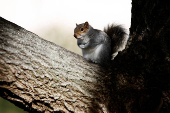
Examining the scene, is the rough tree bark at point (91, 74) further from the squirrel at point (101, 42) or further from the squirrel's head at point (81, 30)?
the squirrel's head at point (81, 30)

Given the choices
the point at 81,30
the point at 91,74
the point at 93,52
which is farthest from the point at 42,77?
the point at 81,30

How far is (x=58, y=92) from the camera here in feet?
2.91

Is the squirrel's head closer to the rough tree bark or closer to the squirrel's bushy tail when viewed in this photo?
the squirrel's bushy tail

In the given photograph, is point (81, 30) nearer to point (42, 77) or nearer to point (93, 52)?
point (93, 52)

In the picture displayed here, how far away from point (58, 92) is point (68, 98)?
0.23 feet

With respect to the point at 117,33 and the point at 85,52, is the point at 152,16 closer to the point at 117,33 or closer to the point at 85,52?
the point at 117,33

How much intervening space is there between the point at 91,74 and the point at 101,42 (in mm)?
704

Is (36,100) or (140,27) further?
(140,27)

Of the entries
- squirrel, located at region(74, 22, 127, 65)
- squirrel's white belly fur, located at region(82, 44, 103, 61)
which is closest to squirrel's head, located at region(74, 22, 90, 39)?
squirrel, located at region(74, 22, 127, 65)

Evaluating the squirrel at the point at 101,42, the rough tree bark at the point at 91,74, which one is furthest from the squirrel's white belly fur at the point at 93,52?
the rough tree bark at the point at 91,74

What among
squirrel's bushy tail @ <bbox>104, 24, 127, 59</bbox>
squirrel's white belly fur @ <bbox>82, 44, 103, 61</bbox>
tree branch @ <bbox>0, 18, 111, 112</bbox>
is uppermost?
squirrel's bushy tail @ <bbox>104, 24, 127, 59</bbox>

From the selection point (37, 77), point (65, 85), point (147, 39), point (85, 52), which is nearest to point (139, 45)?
point (147, 39)

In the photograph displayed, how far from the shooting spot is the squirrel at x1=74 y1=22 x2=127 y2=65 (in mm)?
1622

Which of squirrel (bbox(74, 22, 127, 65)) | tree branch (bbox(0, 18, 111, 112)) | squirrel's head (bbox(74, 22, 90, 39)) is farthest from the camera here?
squirrel's head (bbox(74, 22, 90, 39))
